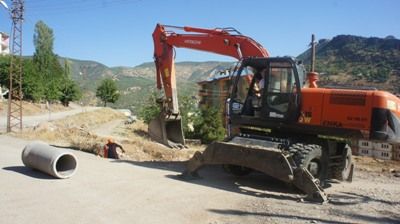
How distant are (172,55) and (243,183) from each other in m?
5.12

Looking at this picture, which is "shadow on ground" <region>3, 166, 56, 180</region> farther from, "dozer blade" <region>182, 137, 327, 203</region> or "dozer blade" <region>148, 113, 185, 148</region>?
"dozer blade" <region>148, 113, 185, 148</region>

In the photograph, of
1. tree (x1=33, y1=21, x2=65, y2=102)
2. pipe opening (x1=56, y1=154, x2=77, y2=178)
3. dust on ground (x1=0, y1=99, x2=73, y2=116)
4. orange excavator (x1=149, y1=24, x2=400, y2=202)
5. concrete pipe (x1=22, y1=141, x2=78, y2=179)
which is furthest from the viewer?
tree (x1=33, y1=21, x2=65, y2=102)

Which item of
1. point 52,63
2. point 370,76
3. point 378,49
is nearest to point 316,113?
point 370,76

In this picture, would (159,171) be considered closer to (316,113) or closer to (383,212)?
(316,113)

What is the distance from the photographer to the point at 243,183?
35.6 feet

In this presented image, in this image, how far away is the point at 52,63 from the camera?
3159 inches

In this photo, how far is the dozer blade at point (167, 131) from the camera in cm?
1364

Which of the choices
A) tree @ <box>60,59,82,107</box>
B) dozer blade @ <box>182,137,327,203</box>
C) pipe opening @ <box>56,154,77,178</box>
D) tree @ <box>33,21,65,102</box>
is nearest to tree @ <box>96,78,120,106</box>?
tree @ <box>33,21,65,102</box>

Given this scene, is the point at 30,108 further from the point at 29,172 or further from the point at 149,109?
the point at 29,172

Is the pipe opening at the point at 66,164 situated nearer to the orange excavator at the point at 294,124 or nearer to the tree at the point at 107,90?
the orange excavator at the point at 294,124

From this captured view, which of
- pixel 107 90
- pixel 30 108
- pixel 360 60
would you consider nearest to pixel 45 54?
pixel 107 90

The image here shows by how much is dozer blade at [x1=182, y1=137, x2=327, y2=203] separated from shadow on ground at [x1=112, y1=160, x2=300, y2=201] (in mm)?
394

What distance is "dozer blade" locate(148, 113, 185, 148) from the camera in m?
13.6

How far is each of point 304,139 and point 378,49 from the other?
4882cm
